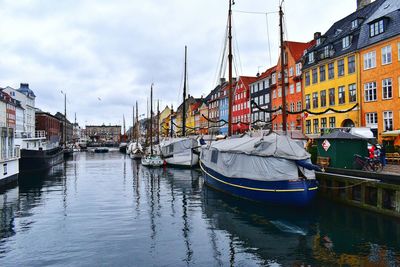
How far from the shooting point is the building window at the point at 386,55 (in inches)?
1448

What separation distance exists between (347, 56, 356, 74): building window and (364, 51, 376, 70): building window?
1822 mm

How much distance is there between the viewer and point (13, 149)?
37875 millimetres

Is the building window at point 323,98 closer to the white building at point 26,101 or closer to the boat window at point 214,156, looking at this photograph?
the boat window at point 214,156

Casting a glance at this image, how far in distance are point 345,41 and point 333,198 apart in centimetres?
2926

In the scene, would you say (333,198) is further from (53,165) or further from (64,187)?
(53,165)

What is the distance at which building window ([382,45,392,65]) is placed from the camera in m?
36.8

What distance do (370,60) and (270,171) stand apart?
1084 inches

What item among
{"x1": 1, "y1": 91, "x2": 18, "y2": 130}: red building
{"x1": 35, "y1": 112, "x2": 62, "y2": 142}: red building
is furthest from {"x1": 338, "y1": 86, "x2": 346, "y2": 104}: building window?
{"x1": 35, "y1": 112, "x2": 62, "y2": 142}: red building

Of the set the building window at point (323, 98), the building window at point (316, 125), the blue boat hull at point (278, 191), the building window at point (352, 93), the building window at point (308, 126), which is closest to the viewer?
the blue boat hull at point (278, 191)

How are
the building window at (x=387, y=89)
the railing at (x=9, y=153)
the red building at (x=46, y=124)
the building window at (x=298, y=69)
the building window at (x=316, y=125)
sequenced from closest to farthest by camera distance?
the railing at (x=9, y=153) → the building window at (x=387, y=89) → the building window at (x=316, y=125) → the building window at (x=298, y=69) → the red building at (x=46, y=124)

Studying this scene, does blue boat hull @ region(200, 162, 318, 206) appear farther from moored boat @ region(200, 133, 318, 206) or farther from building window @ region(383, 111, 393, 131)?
building window @ region(383, 111, 393, 131)

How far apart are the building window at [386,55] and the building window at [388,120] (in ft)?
18.4

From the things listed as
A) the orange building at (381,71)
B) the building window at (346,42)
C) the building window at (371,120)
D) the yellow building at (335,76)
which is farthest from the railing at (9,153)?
the building window at (346,42)

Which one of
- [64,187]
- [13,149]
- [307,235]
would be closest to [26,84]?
[13,149]
